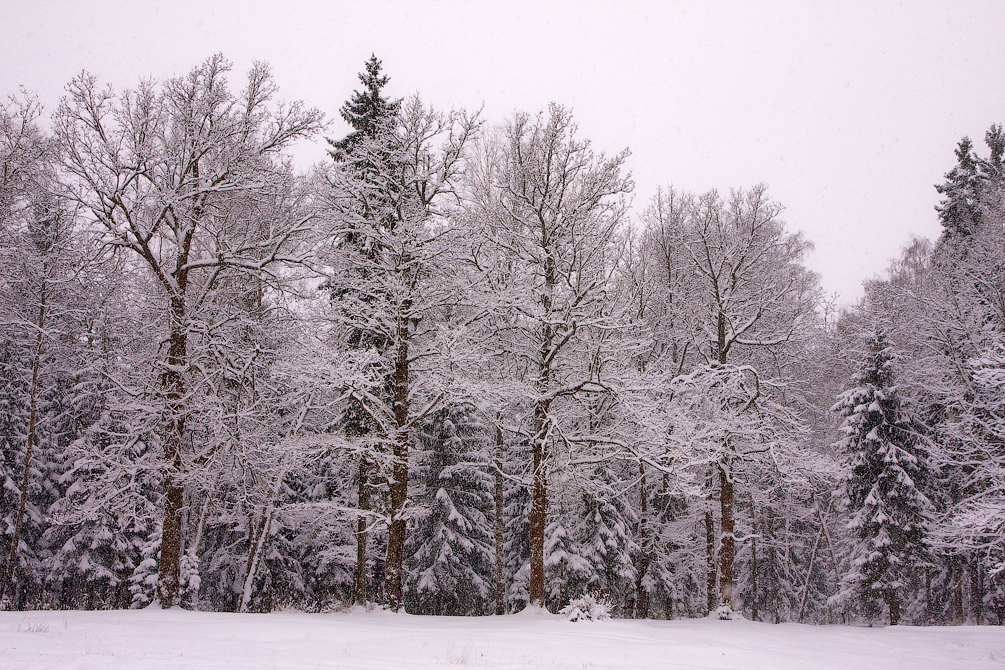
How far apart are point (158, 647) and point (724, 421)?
1398 cm

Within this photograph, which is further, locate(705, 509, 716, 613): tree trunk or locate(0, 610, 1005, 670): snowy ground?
locate(705, 509, 716, 613): tree trunk

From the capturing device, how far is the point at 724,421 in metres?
17.2

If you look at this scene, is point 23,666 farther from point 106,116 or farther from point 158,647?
point 106,116

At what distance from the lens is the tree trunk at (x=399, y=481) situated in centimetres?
1598

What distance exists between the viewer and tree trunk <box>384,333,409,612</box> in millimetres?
15984

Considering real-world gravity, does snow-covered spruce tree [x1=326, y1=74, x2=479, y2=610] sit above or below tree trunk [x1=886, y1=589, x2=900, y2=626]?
above

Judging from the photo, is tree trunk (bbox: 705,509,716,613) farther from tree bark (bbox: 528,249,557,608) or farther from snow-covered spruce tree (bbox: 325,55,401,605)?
snow-covered spruce tree (bbox: 325,55,401,605)

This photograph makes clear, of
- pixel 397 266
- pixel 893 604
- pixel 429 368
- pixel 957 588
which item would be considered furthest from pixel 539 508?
pixel 957 588

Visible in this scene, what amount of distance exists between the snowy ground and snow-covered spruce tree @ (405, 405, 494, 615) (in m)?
11.1

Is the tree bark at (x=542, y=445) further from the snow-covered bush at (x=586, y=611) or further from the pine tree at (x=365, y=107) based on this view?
the pine tree at (x=365, y=107)

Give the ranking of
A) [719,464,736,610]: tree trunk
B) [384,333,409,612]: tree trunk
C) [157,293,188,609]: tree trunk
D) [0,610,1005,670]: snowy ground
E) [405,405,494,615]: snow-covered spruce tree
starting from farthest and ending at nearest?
[405,405,494,615]: snow-covered spruce tree
[719,464,736,610]: tree trunk
[384,333,409,612]: tree trunk
[157,293,188,609]: tree trunk
[0,610,1005,670]: snowy ground

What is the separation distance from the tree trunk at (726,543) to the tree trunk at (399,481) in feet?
34.1

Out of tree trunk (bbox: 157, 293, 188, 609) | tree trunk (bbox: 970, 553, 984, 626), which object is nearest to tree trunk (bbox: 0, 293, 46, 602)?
tree trunk (bbox: 157, 293, 188, 609)

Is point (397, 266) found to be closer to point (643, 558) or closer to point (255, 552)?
point (255, 552)
